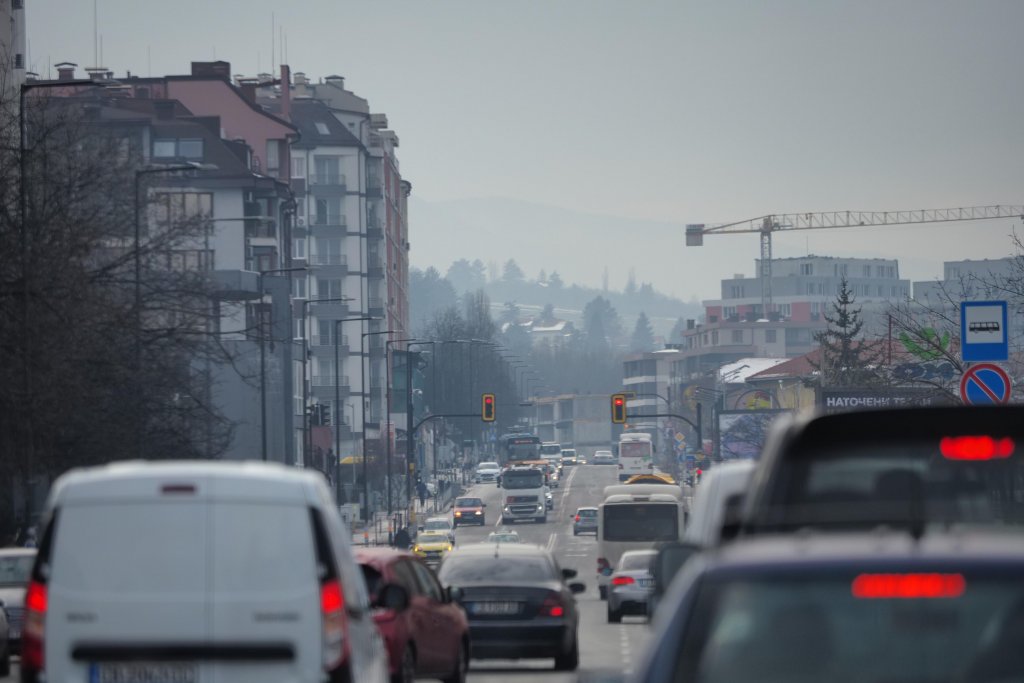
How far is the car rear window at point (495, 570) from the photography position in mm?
22859

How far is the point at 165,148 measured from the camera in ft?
324

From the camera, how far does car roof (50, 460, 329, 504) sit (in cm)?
1034

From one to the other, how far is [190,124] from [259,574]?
91.9 m

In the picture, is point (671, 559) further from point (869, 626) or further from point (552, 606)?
point (552, 606)

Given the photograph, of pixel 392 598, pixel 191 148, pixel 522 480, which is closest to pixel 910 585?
pixel 392 598

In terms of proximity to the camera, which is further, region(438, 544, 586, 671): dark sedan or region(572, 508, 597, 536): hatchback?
region(572, 508, 597, 536): hatchback

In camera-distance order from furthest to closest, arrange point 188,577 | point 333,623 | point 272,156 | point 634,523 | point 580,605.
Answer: point 272,156 < point 634,523 < point 580,605 < point 333,623 < point 188,577

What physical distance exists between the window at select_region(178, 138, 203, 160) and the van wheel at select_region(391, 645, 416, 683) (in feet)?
277

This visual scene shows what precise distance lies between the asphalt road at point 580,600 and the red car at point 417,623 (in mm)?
1219

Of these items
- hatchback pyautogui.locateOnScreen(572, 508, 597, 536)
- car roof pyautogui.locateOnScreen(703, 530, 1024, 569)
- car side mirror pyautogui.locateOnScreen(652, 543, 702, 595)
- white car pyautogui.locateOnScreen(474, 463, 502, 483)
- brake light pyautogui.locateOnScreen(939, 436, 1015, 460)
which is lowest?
white car pyautogui.locateOnScreen(474, 463, 502, 483)

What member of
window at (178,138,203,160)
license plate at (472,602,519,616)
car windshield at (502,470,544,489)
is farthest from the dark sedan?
window at (178,138,203,160)

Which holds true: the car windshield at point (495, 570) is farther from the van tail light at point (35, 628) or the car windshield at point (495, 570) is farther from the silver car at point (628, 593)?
the van tail light at point (35, 628)

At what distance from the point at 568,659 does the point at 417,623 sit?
555 cm

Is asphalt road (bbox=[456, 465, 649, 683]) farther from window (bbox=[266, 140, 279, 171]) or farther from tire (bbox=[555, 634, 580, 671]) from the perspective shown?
window (bbox=[266, 140, 279, 171])
